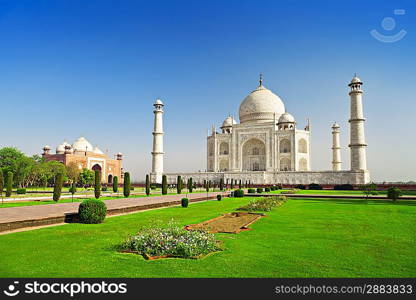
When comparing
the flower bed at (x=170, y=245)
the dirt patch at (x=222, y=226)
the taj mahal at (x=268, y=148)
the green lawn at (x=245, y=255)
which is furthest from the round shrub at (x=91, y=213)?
the taj mahal at (x=268, y=148)

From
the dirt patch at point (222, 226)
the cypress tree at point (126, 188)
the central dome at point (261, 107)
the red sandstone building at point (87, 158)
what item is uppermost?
the central dome at point (261, 107)

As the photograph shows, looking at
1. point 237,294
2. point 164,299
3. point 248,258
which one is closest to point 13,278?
point 164,299

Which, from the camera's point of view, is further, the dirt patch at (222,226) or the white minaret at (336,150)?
the white minaret at (336,150)

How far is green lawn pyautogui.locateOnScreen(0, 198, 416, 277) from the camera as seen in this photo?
14.5ft

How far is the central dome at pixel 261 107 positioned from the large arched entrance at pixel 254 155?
383cm

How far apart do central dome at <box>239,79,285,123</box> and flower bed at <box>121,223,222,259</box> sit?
4394 centimetres

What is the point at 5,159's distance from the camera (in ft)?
121

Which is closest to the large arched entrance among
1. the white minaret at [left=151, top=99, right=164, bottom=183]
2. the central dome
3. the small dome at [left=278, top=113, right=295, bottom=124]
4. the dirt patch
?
the central dome

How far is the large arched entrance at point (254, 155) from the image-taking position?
154 ft

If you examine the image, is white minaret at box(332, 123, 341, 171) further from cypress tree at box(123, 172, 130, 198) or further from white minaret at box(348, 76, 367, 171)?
cypress tree at box(123, 172, 130, 198)

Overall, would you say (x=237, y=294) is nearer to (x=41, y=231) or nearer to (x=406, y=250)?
(x=406, y=250)

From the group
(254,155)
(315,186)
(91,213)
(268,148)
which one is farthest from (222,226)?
(254,155)

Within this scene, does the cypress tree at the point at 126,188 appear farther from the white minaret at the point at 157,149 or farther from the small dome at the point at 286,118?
the small dome at the point at 286,118

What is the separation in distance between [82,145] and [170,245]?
56114 mm
